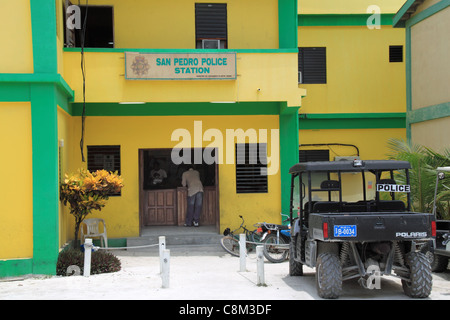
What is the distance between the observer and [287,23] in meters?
14.5

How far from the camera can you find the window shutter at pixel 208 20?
14586mm

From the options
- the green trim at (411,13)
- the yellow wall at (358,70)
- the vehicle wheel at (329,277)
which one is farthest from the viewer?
the yellow wall at (358,70)

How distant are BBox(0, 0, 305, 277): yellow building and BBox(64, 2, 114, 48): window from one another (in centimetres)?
6

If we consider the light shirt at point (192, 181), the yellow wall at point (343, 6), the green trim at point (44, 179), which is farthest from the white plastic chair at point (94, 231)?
the yellow wall at point (343, 6)

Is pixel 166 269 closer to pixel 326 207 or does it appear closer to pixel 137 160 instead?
pixel 326 207

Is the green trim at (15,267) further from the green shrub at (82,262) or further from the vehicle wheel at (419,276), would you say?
the vehicle wheel at (419,276)

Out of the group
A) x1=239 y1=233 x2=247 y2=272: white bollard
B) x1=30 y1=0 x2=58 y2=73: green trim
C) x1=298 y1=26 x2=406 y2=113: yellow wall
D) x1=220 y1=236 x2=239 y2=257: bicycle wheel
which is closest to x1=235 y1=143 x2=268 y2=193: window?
x1=220 y1=236 x2=239 y2=257: bicycle wheel

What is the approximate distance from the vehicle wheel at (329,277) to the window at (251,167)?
6.39m

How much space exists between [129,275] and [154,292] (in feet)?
6.64

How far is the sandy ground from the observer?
857cm

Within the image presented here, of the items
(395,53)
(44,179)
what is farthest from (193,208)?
(395,53)

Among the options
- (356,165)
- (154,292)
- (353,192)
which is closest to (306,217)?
(353,192)

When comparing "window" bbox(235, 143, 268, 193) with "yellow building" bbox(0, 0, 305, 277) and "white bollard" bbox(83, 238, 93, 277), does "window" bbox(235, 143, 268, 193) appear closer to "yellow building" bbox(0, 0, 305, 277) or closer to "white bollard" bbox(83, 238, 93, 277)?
"yellow building" bbox(0, 0, 305, 277)

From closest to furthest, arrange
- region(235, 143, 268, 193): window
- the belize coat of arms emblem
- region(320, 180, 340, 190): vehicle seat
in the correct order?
region(320, 180, 340, 190): vehicle seat < the belize coat of arms emblem < region(235, 143, 268, 193): window
